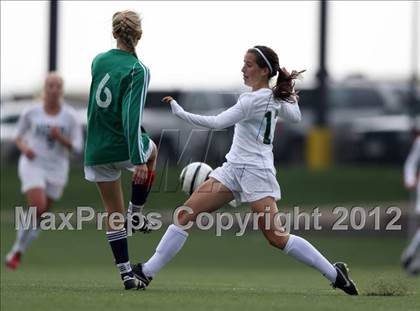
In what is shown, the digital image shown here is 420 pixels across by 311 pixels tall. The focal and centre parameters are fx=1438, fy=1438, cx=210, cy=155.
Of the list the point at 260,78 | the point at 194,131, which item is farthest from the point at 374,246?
the point at 260,78

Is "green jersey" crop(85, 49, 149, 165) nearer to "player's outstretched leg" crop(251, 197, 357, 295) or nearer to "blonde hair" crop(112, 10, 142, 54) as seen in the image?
"blonde hair" crop(112, 10, 142, 54)

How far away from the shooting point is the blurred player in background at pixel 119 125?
11438 mm

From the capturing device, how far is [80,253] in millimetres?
23766

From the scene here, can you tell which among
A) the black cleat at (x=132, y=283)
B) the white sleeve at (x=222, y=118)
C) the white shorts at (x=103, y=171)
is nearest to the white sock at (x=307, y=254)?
the white sleeve at (x=222, y=118)

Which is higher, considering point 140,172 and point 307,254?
point 140,172

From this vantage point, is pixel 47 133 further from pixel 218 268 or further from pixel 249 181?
pixel 249 181

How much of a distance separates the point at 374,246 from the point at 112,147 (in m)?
14.7

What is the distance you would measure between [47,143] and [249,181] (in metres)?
6.76

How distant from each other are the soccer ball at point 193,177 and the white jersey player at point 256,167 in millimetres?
445

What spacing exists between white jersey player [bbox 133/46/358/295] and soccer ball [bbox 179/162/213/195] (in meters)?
0.45

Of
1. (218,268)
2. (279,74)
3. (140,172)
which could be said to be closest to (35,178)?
(218,268)

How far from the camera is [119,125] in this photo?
1169cm

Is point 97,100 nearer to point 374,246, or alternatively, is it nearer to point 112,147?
point 112,147

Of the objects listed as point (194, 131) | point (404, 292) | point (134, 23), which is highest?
point (134, 23)
